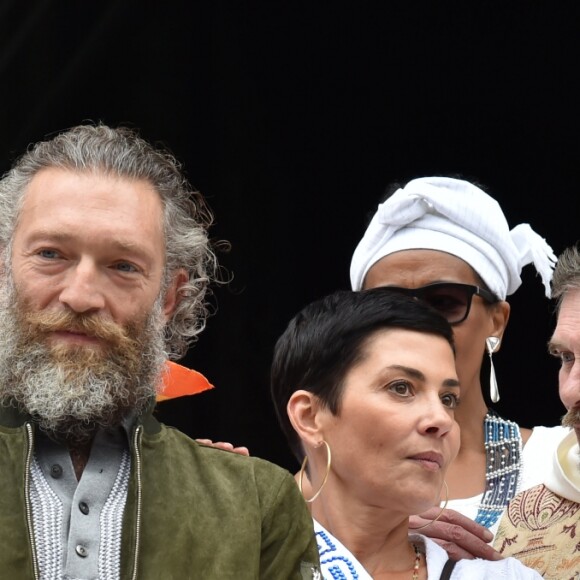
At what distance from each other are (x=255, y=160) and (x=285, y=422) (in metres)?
2.23

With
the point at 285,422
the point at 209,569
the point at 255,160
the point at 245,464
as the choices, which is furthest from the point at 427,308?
the point at 255,160

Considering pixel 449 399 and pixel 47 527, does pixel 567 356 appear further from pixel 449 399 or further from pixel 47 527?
pixel 47 527

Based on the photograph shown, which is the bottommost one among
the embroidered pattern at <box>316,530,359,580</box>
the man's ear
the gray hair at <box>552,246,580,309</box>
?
the embroidered pattern at <box>316,530,359,580</box>

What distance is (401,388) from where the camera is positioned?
10.2ft

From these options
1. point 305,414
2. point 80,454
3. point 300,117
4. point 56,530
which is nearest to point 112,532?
point 56,530

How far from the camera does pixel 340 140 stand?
557 centimetres

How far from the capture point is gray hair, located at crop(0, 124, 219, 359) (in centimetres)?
290

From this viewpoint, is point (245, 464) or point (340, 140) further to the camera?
point (340, 140)

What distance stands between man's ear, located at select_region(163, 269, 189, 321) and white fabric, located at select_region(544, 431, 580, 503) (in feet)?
3.47

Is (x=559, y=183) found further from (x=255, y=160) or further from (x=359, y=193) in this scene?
(x=255, y=160)

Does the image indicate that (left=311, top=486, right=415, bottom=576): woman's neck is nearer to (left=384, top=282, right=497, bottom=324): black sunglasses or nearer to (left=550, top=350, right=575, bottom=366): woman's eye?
(left=550, top=350, right=575, bottom=366): woman's eye

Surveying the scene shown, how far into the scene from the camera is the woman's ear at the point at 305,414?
320 centimetres

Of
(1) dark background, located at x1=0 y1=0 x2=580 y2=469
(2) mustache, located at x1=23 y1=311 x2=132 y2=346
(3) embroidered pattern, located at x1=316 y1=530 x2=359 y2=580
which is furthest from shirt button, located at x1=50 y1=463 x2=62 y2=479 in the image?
(1) dark background, located at x1=0 y1=0 x2=580 y2=469

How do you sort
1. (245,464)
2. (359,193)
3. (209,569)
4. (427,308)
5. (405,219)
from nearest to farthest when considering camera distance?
(209,569)
(245,464)
(427,308)
(405,219)
(359,193)
